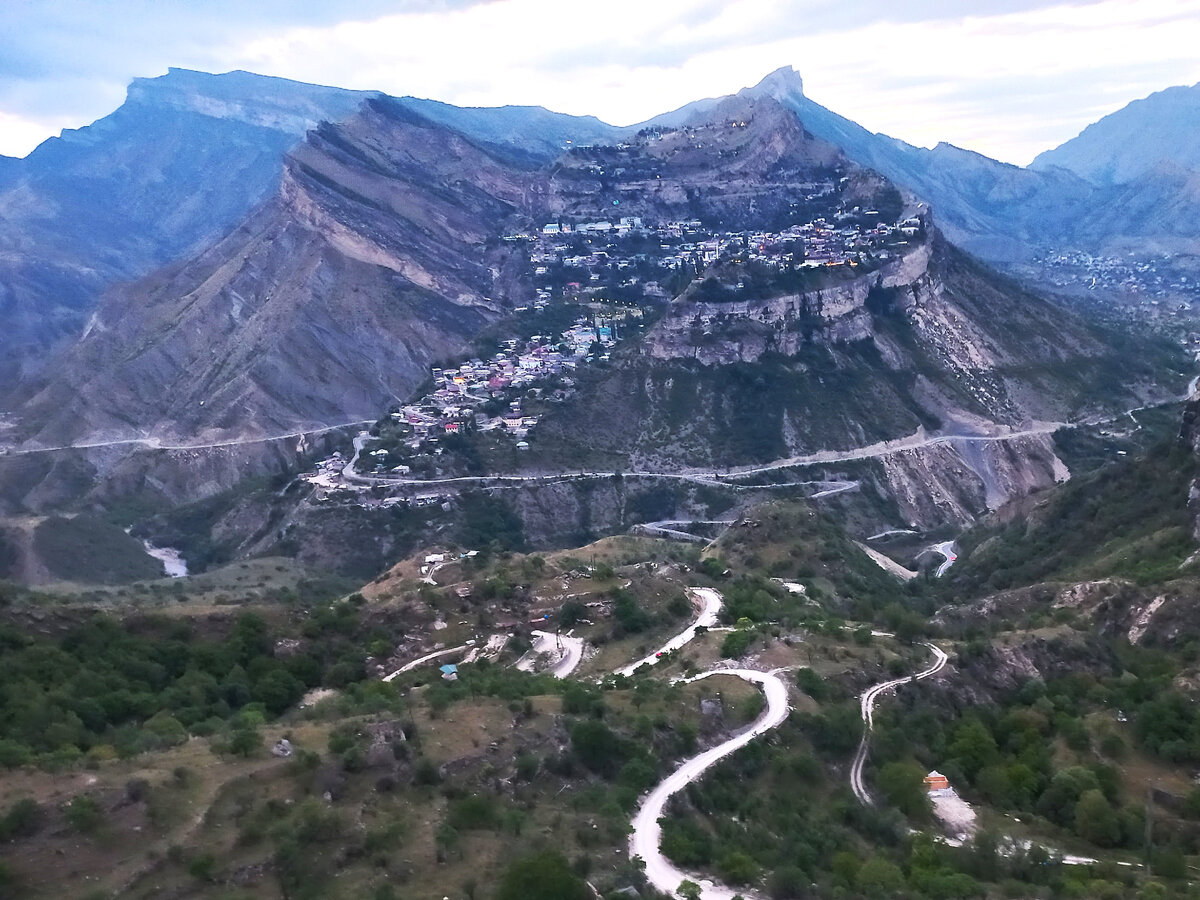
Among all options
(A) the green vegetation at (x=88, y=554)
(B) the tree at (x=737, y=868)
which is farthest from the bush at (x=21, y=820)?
(A) the green vegetation at (x=88, y=554)

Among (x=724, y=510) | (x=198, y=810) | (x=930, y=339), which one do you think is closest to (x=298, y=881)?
(x=198, y=810)

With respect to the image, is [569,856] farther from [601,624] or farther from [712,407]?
[712,407]

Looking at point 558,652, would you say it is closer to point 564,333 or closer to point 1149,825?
point 1149,825

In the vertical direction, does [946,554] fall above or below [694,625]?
below

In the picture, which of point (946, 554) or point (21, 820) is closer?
point (21, 820)

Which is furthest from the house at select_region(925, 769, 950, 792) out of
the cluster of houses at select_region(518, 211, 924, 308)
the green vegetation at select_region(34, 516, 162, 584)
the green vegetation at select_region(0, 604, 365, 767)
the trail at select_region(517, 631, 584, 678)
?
the cluster of houses at select_region(518, 211, 924, 308)

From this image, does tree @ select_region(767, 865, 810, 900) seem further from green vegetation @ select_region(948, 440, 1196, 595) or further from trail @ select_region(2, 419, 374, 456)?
trail @ select_region(2, 419, 374, 456)

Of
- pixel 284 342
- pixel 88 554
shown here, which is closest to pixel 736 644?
pixel 88 554
